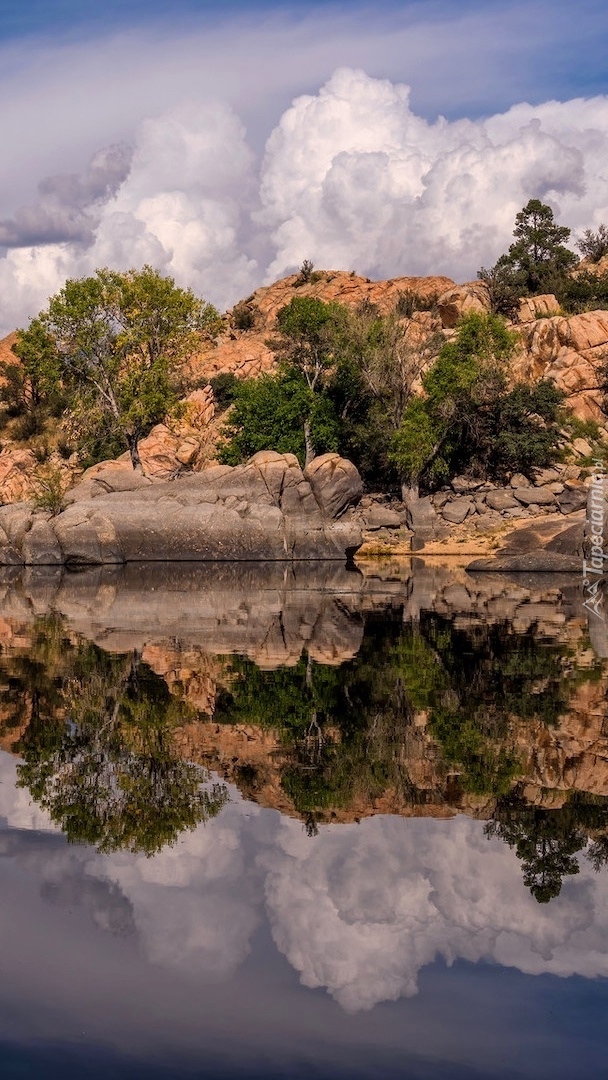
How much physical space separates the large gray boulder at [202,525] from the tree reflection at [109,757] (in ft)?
87.2

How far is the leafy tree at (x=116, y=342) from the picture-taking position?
178ft

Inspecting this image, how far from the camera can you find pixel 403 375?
5669 cm

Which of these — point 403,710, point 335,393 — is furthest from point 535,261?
point 403,710

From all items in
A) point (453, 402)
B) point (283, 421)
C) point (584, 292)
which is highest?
point (584, 292)

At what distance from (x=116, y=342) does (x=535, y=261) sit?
130 feet

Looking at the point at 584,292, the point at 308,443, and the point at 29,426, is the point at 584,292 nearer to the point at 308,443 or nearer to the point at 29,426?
the point at 308,443

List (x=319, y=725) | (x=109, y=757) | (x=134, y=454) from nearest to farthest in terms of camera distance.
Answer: (x=109, y=757) < (x=319, y=725) < (x=134, y=454)

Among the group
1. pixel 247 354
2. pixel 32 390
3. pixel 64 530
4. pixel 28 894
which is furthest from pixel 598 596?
pixel 32 390

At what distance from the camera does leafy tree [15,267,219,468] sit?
54219mm

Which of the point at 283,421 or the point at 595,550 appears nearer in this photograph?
the point at 595,550

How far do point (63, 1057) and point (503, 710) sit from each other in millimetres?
9589

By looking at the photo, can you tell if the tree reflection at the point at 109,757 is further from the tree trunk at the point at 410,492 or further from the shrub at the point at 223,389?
the shrub at the point at 223,389

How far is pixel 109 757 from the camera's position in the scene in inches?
488

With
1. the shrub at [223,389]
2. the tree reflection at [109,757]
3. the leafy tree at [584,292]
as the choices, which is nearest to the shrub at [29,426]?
the shrub at [223,389]
